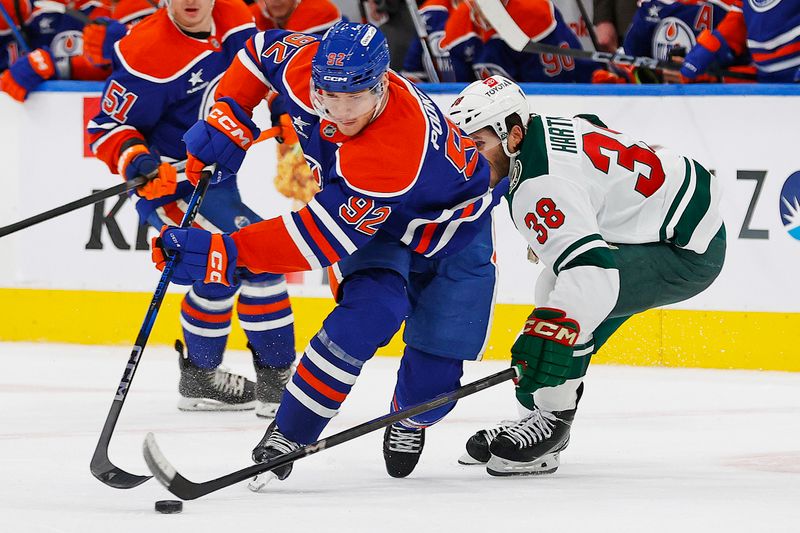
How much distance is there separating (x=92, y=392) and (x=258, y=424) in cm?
73

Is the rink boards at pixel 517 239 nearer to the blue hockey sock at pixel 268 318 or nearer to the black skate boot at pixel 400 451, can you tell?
the blue hockey sock at pixel 268 318

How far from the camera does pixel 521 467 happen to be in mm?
2857

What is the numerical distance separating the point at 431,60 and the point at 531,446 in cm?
260

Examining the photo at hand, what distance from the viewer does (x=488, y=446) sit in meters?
2.97

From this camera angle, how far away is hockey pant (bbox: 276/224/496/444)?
2.55m

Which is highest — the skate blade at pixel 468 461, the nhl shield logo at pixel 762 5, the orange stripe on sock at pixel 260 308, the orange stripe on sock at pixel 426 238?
the orange stripe on sock at pixel 426 238

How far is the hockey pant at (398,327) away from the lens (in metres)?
2.55

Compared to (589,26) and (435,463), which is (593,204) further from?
(589,26)

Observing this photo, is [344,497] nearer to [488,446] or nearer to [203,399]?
[488,446]

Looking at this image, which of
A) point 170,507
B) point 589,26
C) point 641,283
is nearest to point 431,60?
point 589,26

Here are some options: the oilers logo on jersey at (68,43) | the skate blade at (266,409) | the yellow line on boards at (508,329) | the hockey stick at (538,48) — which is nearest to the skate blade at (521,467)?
the skate blade at (266,409)

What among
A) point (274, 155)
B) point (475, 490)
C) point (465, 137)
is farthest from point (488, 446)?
point (274, 155)

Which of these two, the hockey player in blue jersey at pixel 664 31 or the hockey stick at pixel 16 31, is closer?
the hockey player in blue jersey at pixel 664 31

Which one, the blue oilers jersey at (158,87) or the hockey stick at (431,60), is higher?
the blue oilers jersey at (158,87)
